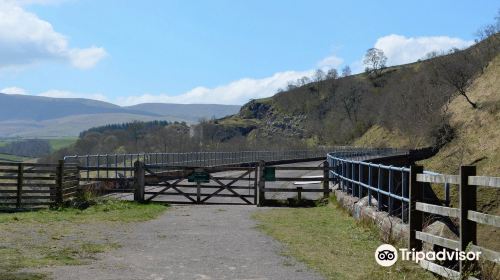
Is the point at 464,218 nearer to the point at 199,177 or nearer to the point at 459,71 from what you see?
the point at 199,177

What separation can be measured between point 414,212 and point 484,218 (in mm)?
2652

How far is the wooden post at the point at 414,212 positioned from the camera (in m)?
10.2

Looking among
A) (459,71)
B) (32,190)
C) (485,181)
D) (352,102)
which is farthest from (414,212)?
(352,102)

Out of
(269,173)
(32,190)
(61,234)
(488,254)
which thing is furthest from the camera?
(269,173)

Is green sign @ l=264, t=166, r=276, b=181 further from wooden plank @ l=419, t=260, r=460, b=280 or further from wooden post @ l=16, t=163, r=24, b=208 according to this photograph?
wooden plank @ l=419, t=260, r=460, b=280

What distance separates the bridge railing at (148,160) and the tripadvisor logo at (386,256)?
590 inches

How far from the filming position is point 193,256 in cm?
1140

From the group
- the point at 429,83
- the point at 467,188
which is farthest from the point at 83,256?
the point at 429,83

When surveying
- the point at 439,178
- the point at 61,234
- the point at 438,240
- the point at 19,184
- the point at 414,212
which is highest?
the point at 439,178

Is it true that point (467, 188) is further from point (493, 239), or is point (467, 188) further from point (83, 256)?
point (493, 239)

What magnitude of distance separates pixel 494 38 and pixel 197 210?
107m

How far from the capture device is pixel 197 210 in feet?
71.1

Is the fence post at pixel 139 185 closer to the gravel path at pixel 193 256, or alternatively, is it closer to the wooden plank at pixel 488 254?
the gravel path at pixel 193 256

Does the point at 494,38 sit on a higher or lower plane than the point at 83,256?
higher
